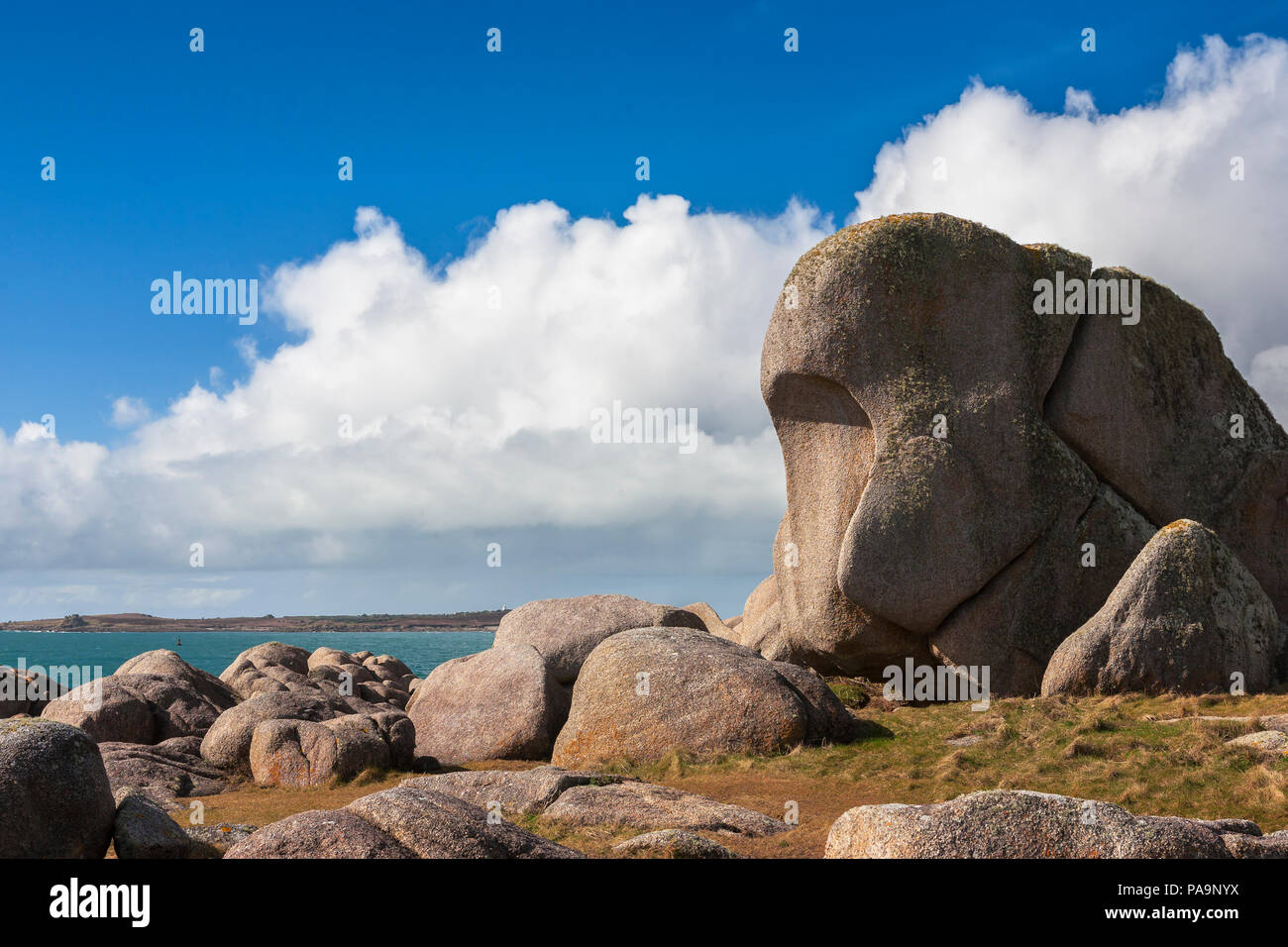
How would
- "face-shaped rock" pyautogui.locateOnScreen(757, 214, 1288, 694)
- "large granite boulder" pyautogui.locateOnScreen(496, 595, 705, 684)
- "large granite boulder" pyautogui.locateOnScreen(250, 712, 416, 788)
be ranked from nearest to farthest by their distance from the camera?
"large granite boulder" pyautogui.locateOnScreen(250, 712, 416, 788)
"face-shaped rock" pyautogui.locateOnScreen(757, 214, 1288, 694)
"large granite boulder" pyautogui.locateOnScreen(496, 595, 705, 684)

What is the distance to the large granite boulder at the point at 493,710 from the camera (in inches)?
750

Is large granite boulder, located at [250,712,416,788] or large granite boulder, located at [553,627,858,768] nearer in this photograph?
large granite boulder, located at [250,712,416,788]

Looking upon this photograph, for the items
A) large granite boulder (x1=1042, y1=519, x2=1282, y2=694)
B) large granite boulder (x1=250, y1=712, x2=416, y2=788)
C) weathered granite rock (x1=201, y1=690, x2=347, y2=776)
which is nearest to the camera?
large granite boulder (x1=250, y1=712, x2=416, y2=788)

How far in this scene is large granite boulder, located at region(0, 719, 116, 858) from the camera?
8648 millimetres

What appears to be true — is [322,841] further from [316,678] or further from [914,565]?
[316,678]

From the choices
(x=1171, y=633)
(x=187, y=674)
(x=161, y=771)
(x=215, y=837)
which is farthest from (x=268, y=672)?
(x=1171, y=633)

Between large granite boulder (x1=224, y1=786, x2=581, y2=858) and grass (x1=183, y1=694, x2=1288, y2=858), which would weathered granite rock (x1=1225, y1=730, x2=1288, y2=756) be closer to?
grass (x1=183, y1=694, x2=1288, y2=858)

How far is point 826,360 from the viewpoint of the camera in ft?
72.0

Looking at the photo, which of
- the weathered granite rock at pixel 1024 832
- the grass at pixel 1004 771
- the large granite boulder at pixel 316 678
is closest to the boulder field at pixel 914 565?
the large granite boulder at pixel 316 678

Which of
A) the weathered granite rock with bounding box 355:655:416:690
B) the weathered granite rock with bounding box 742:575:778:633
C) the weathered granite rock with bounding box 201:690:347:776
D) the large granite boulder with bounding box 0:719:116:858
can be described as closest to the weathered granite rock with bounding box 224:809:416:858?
the large granite boulder with bounding box 0:719:116:858

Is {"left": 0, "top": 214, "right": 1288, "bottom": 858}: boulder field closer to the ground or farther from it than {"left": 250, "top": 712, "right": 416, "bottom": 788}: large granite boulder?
farther from it

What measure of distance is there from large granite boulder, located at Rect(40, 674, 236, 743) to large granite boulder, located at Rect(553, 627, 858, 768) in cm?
758

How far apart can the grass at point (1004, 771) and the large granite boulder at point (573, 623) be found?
597 cm

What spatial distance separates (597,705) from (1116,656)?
30.1 ft
